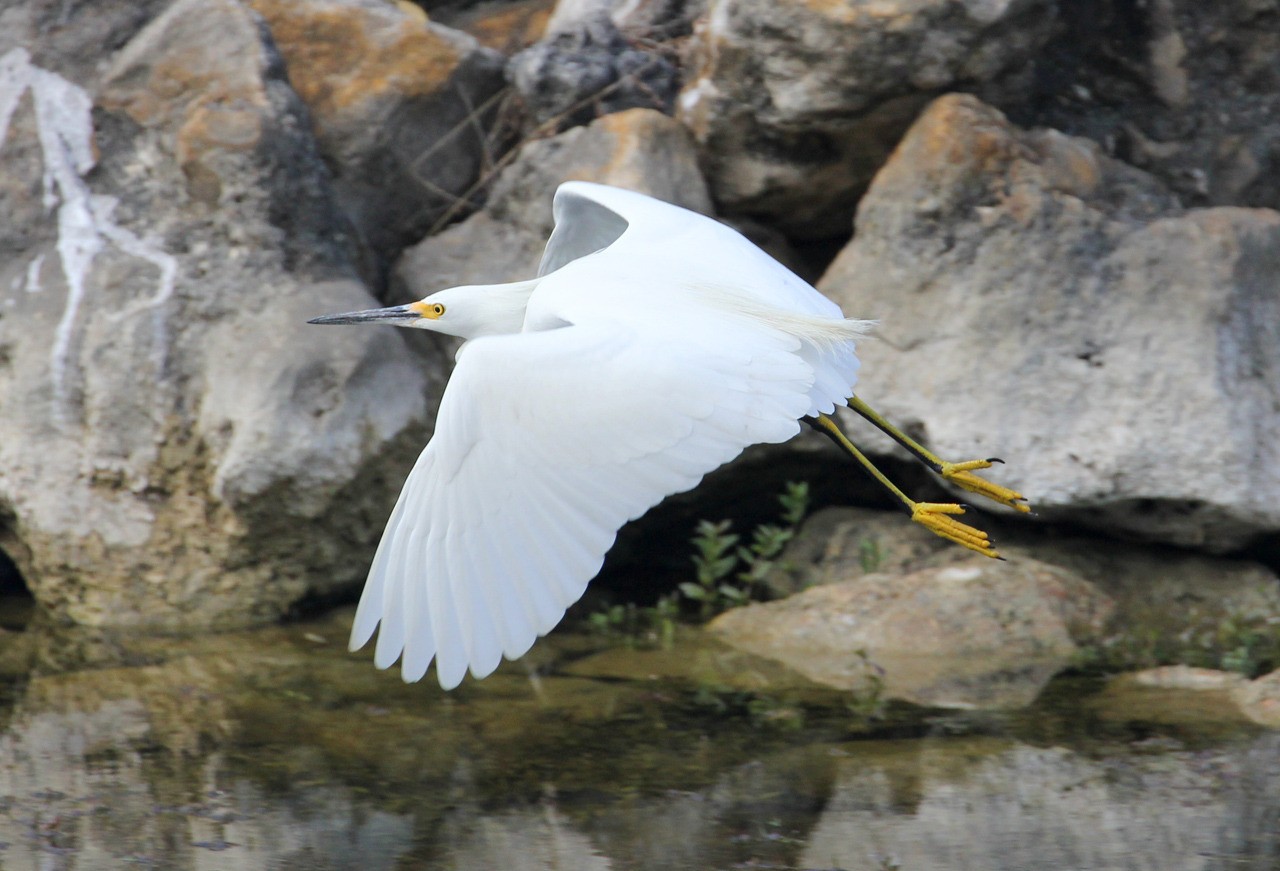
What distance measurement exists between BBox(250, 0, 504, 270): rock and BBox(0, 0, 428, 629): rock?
313 mm

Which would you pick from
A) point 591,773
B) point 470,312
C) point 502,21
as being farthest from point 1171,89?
point 591,773

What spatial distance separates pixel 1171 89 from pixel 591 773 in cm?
326

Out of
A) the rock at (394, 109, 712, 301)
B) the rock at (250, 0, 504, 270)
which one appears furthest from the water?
the rock at (250, 0, 504, 270)

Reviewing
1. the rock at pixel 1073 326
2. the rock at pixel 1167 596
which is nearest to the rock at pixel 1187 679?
the rock at pixel 1167 596

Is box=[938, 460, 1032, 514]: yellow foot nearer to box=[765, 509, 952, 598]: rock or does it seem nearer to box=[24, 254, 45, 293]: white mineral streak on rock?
box=[765, 509, 952, 598]: rock

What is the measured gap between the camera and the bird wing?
2.63 meters

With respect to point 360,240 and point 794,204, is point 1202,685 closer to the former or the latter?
point 794,204

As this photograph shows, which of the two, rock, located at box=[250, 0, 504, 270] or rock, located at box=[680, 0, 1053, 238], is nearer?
rock, located at box=[680, 0, 1053, 238]

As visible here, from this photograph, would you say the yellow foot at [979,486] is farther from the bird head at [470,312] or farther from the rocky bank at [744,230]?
the bird head at [470,312]

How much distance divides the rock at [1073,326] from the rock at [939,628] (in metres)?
0.31

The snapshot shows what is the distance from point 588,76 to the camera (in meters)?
5.42

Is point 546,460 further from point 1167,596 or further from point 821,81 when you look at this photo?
point 1167,596

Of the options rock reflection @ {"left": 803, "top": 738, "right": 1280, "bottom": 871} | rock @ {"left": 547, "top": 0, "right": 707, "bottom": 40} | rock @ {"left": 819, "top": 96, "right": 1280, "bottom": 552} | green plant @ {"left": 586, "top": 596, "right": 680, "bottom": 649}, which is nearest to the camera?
rock reflection @ {"left": 803, "top": 738, "right": 1280, "bottom": 871}

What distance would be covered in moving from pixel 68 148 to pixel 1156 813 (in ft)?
13.4
